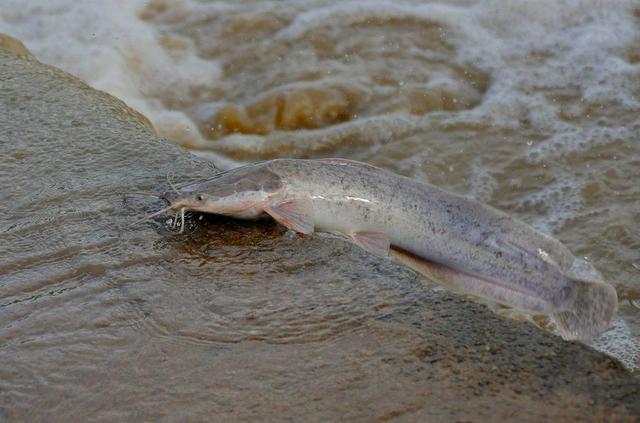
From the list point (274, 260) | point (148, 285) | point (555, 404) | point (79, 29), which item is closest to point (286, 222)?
point (274, 260)

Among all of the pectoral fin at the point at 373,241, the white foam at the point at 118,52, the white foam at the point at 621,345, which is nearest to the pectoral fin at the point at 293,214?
the pectoral fin at the point at 373,241

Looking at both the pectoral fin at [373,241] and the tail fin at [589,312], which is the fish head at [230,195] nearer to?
the pectoral fin at [373,241]

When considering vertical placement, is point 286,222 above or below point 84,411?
above

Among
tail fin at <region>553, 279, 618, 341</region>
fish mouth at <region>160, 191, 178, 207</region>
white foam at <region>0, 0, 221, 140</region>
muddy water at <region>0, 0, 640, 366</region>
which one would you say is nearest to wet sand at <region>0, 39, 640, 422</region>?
fish mouth at <region>160, 191, 178, 207</region>

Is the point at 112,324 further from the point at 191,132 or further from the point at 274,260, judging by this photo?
the point at 191,132

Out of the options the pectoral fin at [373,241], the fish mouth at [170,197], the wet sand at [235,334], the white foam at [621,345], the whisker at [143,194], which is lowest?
the white foam at [621,345]
